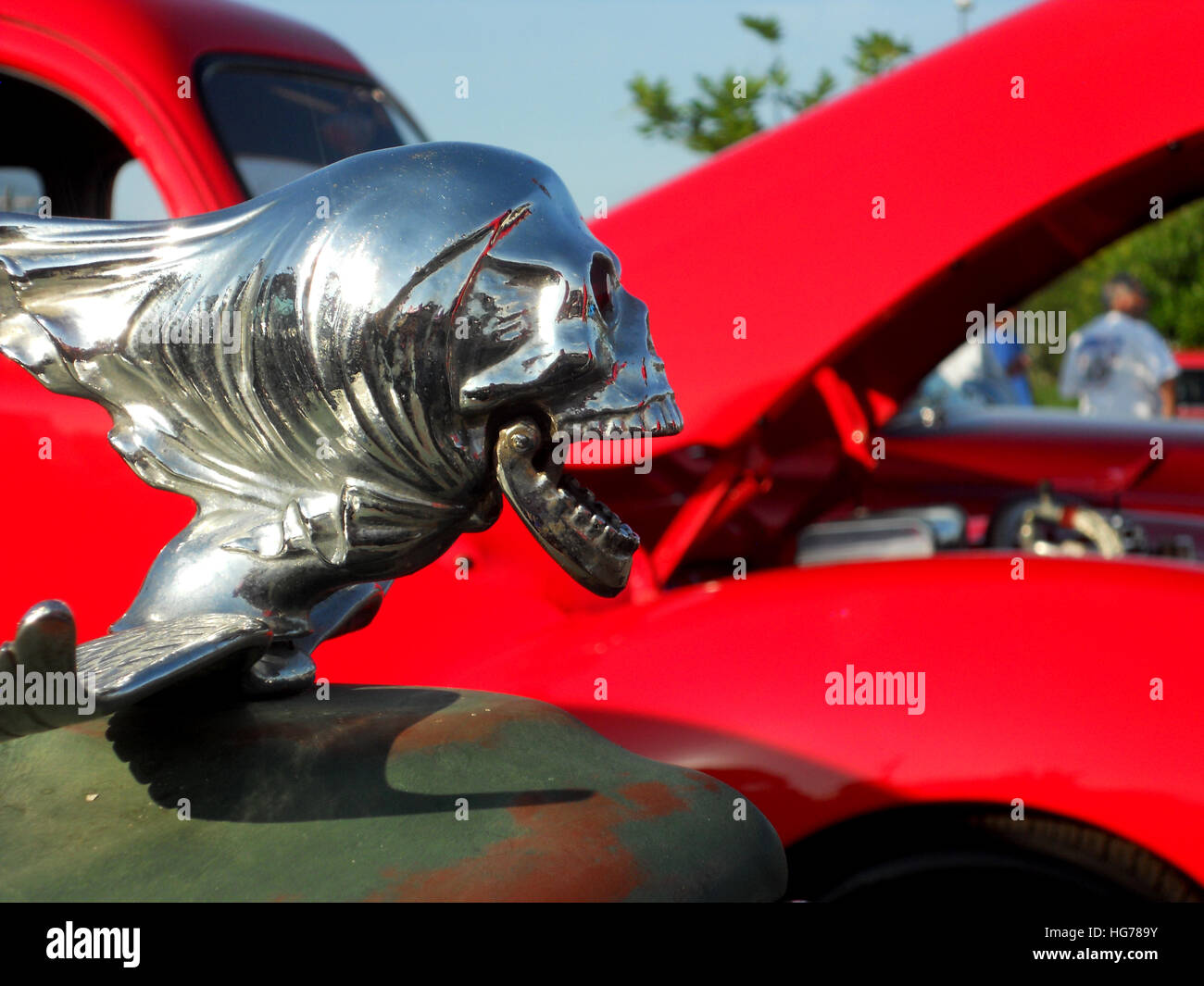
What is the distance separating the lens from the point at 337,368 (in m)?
0.76

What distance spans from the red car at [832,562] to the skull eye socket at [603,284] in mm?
913

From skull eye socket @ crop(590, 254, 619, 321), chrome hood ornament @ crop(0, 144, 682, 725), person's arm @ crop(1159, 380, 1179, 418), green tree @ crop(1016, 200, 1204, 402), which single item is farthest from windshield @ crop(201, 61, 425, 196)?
green tree @ crop(1016, 200, 1204, 402)

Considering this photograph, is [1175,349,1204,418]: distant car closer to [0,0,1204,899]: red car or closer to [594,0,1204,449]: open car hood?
[0,0,1204,899]: red car

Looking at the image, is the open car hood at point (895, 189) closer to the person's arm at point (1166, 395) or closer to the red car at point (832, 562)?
the red car at point (832, 562)

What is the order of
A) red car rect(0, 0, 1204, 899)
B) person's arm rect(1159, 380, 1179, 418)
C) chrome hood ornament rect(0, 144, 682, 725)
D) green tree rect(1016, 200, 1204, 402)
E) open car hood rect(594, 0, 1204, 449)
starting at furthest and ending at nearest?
green tree rect(1016, 200, 1204, 402)
person's arm rect(1159, 380, 1179, 418)
open car hood rect(594, 0, 1204, 449)
red car rect(0, 0, 1204, 899)
chrome hood ornament rect(0, 144, 682, 725)

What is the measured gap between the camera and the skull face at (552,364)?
0.76 m

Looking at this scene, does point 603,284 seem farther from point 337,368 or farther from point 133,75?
point 133,75

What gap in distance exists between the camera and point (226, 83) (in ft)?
6.92

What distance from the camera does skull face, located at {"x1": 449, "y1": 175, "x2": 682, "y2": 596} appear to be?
76 centimetres

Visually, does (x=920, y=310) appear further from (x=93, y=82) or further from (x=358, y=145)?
(x=93, y=82)

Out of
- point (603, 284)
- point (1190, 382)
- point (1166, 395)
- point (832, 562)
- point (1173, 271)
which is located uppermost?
point (1173, 271)

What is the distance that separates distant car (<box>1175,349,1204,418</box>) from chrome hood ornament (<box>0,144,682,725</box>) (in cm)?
918

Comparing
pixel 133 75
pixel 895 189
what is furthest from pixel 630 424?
pixel 133 75

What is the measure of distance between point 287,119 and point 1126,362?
17.5 ft
